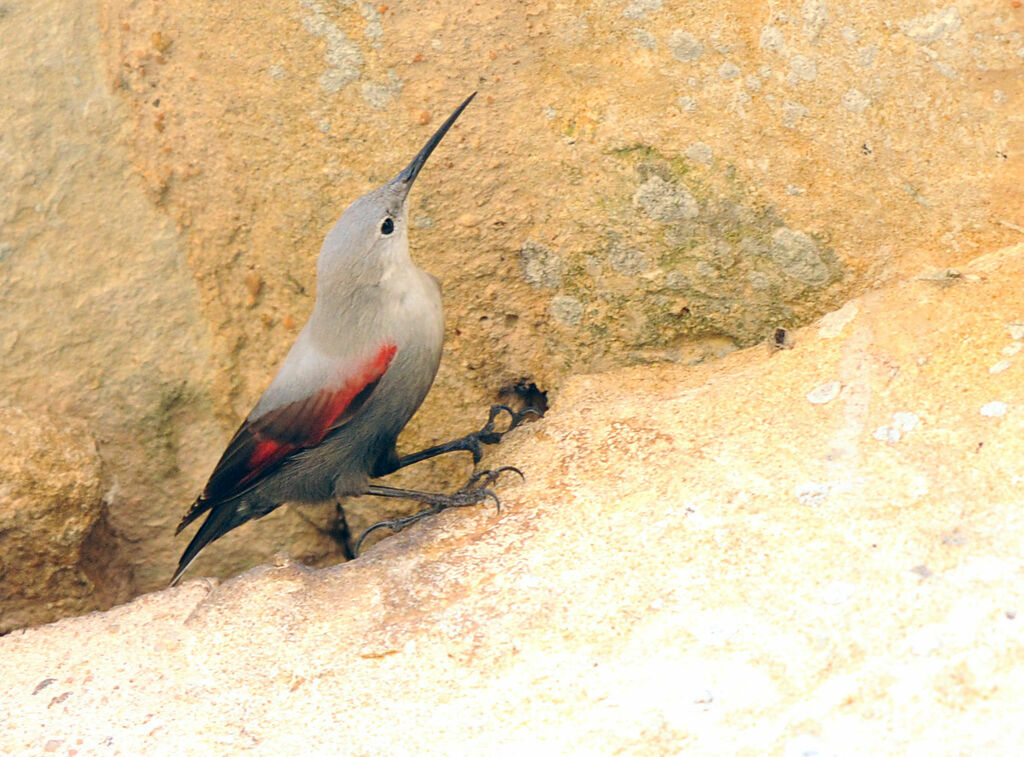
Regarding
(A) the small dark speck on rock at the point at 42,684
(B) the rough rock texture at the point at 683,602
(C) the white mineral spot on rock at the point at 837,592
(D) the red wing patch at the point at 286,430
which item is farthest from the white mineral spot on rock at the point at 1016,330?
(A) the small dark speck on rock at the point at 42,684

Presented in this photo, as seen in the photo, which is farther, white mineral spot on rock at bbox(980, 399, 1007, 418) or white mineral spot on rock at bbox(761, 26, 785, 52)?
white mineral spot on rock at bbox(761, 26, 785, 52)

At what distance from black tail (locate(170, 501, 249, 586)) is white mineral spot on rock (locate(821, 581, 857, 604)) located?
1.62 meters

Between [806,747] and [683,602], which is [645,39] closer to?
[683,602]

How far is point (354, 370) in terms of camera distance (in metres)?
2.77

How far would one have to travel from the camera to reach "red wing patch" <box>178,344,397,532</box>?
277 cm

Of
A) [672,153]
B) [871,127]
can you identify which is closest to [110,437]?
[672,153]

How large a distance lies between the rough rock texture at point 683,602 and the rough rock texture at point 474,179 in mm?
247

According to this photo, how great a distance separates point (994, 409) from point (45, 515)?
2.38 meters

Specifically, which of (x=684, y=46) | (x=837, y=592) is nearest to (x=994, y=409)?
(x=837, y=592)

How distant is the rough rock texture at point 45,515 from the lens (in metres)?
2.92

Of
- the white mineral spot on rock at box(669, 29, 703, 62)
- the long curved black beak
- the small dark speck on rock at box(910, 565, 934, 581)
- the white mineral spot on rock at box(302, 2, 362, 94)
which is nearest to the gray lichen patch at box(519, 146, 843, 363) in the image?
the white mineral spot on rock at box(669, 29, 703, 62)

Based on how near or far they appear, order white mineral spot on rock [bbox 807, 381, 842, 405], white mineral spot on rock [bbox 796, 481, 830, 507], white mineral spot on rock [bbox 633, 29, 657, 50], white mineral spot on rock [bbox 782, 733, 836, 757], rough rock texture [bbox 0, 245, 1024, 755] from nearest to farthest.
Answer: white mineral spot on rock [bbox 782, 733, 836, 757] < rough rock texture [bbox 0, 245, 1024, 755] < white mineral spot on rock [bbox 796, 481, 830, 507] < white mineral spot on rock [bbox 807, 381, 842, 405] < white mineral spot on rock [bbox 633, 29, 657, 50]

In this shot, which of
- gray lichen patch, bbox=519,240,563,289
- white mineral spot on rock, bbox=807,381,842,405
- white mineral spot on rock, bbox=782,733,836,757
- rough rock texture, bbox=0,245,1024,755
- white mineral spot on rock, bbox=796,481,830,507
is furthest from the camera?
gray lichen patch, bbox=519,240,563,289

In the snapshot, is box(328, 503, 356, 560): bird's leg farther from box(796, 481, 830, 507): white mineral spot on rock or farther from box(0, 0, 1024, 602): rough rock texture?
box(796, 481, 830, 507): white mineral spot on rock
